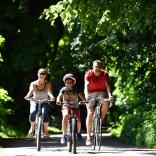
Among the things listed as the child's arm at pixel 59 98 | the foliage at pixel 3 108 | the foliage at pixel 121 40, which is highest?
the foliage at pixel 121 40

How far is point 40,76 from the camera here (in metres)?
14.1

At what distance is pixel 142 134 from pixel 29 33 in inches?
448

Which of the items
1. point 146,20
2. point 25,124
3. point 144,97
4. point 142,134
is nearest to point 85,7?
point 146,20

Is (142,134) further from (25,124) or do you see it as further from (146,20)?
(25,124)

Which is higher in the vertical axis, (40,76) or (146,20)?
(146,20)

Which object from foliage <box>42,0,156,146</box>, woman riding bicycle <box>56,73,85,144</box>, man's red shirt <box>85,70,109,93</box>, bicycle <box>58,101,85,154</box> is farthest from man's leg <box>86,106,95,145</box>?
foliage <box>42,0,156,146</box>

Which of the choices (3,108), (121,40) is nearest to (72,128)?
(3,108)

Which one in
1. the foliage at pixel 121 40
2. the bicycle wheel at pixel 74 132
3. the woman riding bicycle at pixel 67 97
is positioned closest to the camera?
the foliage at pixel 121 40

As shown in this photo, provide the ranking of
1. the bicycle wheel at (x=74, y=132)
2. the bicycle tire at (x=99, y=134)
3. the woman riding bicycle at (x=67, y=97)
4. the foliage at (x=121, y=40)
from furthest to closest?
the bicycle tire at (x=99, y=134)
the woman riding bicycle at (x=67, y=97)
the bicycle wheel at (x=74, y=132)
the foliage at (x=121, y=40)

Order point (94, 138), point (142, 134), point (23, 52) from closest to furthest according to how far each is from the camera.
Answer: point (94, 138), point (142, 134), point (23, 52)

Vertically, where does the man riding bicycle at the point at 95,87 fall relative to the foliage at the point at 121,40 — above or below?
below

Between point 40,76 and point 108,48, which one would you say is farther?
point 108,48

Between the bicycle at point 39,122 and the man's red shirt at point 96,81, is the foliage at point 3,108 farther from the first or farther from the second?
the man's red shirt at point 96,81

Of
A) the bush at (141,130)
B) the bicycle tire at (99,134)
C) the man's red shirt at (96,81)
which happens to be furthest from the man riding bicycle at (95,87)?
the bush at (141,130)
